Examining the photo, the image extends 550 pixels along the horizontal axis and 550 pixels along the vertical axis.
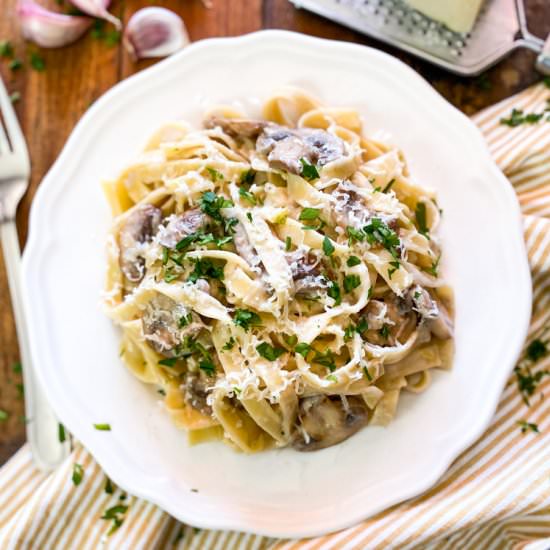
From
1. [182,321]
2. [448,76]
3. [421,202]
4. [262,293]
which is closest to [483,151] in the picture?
[421,202]

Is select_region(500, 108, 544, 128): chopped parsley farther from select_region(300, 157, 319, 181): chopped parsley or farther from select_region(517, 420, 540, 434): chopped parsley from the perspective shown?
select_region(517, 420, 540, 434): chopped parsley

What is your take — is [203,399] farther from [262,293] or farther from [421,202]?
[421,202]

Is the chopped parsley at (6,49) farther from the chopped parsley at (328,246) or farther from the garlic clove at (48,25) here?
the chopped parsley at (328,246)

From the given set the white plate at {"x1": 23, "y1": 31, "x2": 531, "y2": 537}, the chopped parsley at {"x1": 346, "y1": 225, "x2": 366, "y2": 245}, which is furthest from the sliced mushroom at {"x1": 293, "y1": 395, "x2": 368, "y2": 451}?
the chopped parsley at {"x1": 346, "y1": 225, "x2": 366, "y2": 245}

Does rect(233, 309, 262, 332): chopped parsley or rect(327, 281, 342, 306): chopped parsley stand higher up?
rect(327, 281, 342, 306): chopped parsley

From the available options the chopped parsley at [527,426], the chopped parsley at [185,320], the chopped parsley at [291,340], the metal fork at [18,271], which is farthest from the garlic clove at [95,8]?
the chopped parsley at [527,426]

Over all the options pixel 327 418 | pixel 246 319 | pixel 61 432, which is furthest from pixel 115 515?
pixel 246 319
